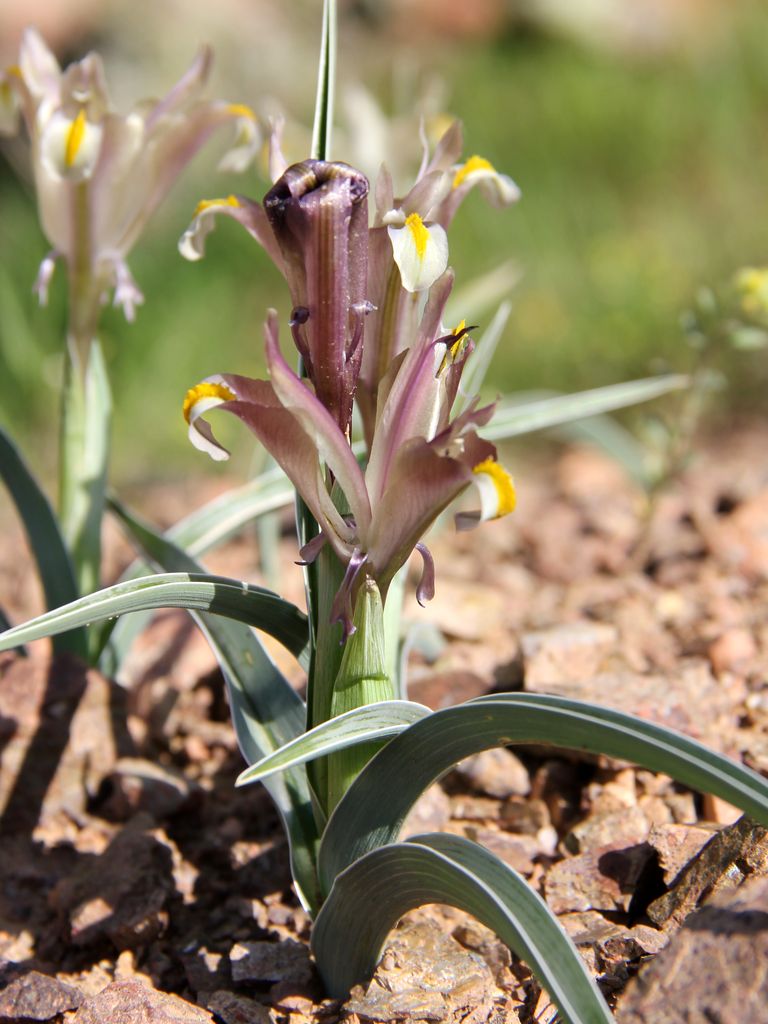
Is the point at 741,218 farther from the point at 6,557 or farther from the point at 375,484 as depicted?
the point at 375,484

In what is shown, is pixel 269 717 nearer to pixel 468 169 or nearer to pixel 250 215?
pixel 250 215

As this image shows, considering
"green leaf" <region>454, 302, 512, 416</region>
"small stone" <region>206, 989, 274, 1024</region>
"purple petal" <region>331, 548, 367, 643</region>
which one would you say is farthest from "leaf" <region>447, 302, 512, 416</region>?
"small stone" <region>206, 989, 274, 1024</region>

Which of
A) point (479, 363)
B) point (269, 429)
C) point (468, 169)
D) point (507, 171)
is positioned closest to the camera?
point (269, 429)

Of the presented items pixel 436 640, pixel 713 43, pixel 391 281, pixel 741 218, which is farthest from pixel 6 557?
pixel 713 43

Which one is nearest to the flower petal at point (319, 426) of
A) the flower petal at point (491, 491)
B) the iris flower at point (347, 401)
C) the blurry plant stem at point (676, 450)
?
the iris flower at point (347, 401)

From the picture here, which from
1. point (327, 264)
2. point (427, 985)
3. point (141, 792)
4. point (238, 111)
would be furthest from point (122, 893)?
point (238, 111)

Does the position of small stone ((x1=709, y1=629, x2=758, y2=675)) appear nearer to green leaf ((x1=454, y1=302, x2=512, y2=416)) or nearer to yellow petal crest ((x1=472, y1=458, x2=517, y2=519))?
green leaf ((x1=454, y1=302, x2=512, y2=416))
